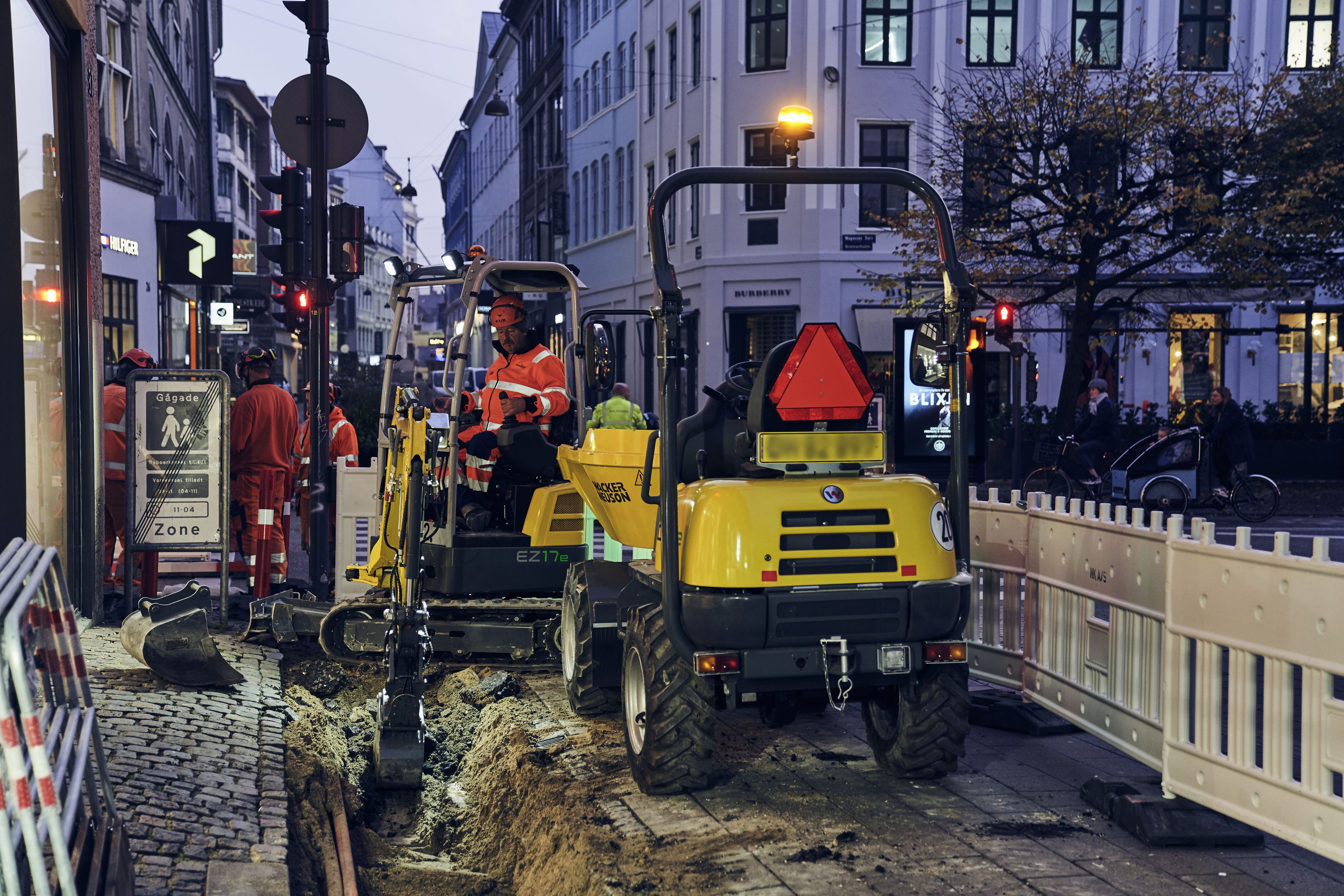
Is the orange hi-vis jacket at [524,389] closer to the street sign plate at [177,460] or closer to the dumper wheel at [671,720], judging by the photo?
the street sign plate at [177,460]

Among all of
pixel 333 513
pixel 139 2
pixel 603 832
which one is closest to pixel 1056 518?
pixel 603 832

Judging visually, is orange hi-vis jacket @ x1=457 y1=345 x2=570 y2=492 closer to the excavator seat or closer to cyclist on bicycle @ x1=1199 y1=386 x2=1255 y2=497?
the excavator seat

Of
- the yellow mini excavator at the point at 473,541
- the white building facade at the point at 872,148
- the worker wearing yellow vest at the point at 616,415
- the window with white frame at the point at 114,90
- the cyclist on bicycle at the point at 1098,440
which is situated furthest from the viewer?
the white building facade at the point at 872,148

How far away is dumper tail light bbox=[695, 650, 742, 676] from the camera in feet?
18.2

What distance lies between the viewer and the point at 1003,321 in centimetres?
1928

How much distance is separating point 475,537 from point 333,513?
627 centimetres

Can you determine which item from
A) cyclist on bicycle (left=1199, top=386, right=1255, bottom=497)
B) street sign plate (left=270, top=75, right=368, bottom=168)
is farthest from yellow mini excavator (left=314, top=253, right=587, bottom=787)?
cyclist on bicycle (left=1199, top=386, right=1255, bottom=497)

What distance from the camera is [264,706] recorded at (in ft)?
24.0

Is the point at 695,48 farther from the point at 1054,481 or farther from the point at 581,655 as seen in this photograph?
the point at 581,655

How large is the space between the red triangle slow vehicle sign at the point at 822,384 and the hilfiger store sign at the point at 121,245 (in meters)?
18.2

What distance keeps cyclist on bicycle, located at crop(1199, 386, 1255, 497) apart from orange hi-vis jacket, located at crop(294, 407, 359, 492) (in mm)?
11571

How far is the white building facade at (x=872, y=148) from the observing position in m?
31.0

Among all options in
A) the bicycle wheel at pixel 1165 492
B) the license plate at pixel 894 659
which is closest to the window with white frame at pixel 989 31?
the bicycle wheel at pixel 1165 492

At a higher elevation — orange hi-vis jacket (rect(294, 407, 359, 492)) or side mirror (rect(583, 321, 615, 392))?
side mirror (rect(583, 321, 615, 392))
